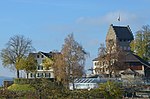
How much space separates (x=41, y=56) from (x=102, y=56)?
31.8m

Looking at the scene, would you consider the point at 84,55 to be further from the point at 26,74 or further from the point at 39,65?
the point at 39,65

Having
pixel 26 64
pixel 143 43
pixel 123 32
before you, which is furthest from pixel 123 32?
pixel 26 64

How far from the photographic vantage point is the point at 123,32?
126812 mm

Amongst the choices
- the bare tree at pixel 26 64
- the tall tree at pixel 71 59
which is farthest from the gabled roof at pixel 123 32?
the tall tree at pixel 71 59

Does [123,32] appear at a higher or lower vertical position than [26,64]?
higher

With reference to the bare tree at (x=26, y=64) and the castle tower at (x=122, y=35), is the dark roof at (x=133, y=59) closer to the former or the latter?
the castle tower at (x=122, y=35)

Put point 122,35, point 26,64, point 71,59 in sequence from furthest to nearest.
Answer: point 122,35
point 26,64
point 71,59

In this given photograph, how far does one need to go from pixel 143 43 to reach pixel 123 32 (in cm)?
2861

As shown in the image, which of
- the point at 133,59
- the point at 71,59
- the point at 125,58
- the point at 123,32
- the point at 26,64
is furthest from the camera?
the point at 123,32

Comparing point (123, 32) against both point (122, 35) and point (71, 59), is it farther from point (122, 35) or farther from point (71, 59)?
point (71, 59)

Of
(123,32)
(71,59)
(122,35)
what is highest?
(123,32)

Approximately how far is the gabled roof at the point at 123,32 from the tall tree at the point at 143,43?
22227mm

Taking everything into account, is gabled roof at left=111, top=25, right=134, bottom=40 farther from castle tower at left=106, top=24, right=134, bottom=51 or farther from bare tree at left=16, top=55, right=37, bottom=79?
bare tree at left=16, top=55, right=37, bottom=79

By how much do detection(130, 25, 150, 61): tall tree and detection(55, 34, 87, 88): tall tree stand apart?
89.9 ft
